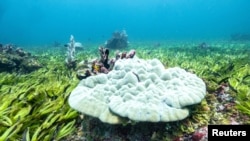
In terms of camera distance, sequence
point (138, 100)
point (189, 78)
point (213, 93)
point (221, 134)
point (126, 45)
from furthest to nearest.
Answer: point (126, 45)
point (213, 93)
point (189, 78)
point (138, 100)
point (221, 134)

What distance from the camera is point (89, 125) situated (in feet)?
15.3

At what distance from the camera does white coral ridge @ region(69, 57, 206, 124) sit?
4148 mm

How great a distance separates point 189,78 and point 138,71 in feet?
3.15

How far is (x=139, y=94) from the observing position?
181 inches

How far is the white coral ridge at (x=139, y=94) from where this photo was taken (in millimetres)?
4148

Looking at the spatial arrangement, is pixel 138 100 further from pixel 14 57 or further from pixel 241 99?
pixel 14 57

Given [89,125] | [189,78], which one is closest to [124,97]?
[89,125]

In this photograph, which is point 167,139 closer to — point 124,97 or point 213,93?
point 124,97

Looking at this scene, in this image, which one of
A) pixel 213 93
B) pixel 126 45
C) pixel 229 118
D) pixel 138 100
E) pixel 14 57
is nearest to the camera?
pixel 138 100

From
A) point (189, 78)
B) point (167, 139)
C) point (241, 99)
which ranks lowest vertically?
point (167, 139)

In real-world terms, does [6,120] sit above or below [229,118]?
above

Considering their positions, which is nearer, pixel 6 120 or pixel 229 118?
pixel 6 120

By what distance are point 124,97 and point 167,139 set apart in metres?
0.95

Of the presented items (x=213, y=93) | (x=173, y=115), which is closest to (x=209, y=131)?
(x=173, y=115)
